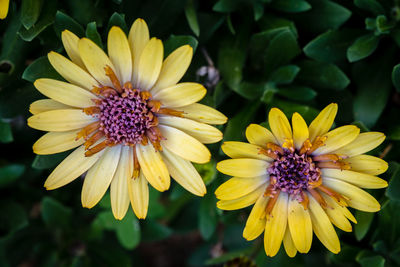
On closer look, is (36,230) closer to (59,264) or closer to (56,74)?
(59,264)

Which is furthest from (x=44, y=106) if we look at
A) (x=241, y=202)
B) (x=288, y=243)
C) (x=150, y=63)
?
(x=288, y=243)

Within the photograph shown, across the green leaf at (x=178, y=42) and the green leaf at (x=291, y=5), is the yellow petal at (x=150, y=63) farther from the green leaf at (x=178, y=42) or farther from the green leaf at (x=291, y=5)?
the green leaf at (x=291, y=5)

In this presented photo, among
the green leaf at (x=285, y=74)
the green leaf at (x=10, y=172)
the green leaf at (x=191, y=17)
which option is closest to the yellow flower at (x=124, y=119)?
the green leaf at (x=191, y=17)

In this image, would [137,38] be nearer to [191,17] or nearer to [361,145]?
[191,17]

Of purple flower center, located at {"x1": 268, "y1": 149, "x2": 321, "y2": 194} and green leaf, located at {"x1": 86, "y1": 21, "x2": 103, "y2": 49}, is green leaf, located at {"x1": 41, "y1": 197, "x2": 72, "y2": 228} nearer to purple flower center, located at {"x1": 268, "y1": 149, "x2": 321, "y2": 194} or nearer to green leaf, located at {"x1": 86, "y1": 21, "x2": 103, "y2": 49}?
green leaf, located at {"x1": 86, "y1": 21, "x2": 103, "y2": 49}

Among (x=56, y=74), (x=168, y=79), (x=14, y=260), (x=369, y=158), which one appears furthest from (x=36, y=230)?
(x=369, y=158)
